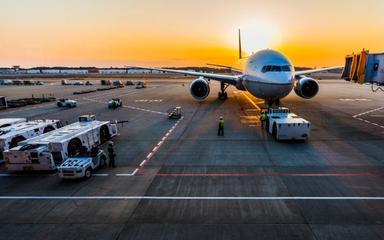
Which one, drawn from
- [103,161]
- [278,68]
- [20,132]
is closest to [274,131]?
[278,68]

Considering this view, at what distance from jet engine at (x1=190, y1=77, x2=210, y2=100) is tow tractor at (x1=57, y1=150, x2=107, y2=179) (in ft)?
83.4

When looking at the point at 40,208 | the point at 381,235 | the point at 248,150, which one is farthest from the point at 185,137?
the point at 381,235

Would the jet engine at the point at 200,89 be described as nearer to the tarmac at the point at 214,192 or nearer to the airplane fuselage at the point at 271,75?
the airplane fuselage at the point at 271,75

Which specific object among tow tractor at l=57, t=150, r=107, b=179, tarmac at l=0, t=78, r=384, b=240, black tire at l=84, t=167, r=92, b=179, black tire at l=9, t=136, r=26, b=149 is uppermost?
black tire at l=9, t=136, r=26, b=149

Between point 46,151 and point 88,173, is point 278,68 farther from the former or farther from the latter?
point 46,151

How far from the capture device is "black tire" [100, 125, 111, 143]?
77.0 ft

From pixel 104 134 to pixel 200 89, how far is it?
20.4 metres

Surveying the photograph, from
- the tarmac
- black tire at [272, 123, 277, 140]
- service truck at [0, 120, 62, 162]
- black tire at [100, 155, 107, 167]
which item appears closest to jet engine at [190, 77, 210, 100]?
the tarmac

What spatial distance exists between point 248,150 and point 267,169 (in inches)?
157

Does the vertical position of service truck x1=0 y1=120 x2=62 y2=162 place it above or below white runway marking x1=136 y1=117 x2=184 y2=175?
above

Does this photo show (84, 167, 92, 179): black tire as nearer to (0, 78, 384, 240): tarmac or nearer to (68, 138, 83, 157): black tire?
(0, 78, 384, 240): tarmac

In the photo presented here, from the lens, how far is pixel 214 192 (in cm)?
1381

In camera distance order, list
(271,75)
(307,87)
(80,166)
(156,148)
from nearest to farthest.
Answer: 1. (80,166)
2. (156,148)
3. (271,75)
4. (307,87)

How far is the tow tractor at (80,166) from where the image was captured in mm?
15353
